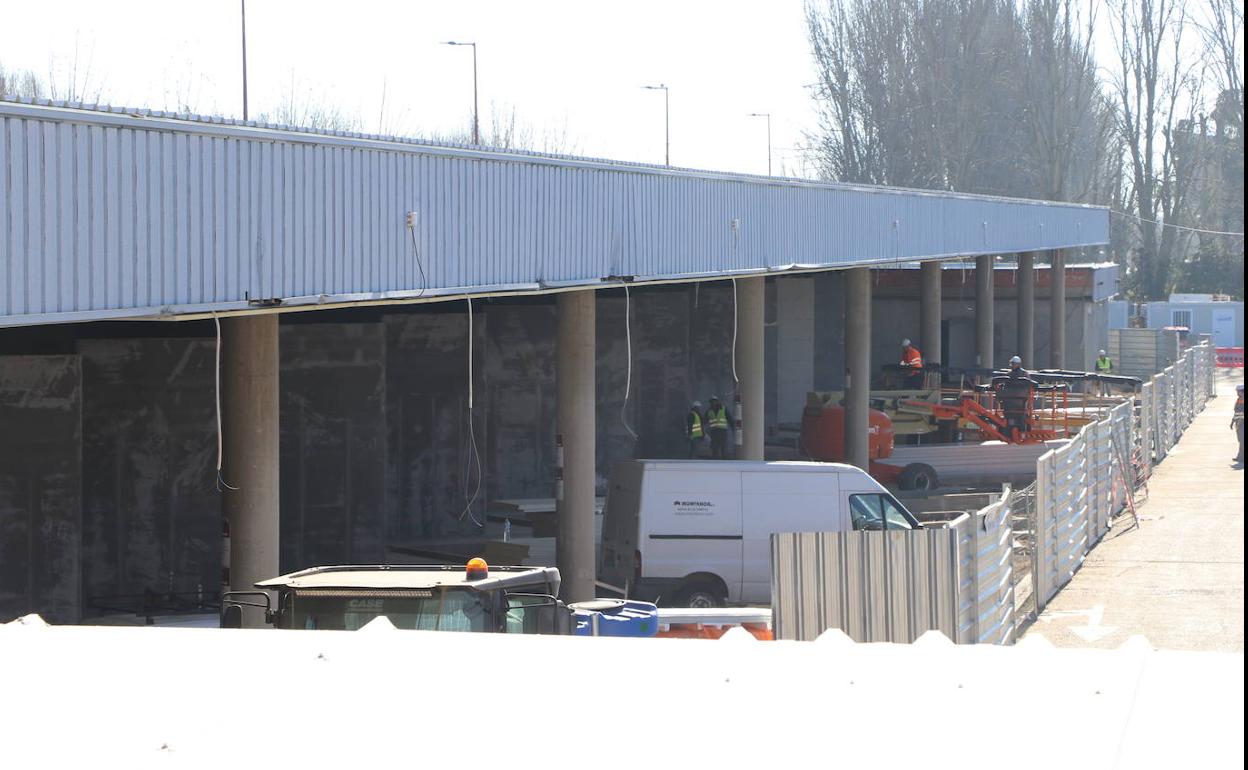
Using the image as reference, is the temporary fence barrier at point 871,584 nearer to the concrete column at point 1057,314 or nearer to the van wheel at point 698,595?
the van wheel at point 698,595

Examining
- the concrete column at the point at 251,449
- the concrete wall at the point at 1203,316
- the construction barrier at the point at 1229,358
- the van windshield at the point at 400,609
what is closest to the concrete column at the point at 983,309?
the construction barrier at the point at 1229,358

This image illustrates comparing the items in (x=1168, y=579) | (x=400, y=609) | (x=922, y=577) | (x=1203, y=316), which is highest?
(x=1203, y=316)

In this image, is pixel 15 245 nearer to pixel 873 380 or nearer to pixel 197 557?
pixel 197 557

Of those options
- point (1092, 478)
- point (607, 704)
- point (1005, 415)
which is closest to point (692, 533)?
point (1092, 478)

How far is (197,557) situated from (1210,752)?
16.7m

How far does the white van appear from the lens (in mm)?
Answer: 17500

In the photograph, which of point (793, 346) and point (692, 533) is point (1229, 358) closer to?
point (793, 346)

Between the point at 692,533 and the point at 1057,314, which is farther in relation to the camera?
the point at 1057,314

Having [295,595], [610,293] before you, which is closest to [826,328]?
[610,293]

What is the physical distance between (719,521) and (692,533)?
1.12 feet

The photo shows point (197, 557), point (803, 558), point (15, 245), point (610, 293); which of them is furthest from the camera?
point (610, 293)

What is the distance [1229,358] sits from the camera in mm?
70562

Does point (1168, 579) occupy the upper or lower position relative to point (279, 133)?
lower

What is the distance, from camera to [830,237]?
81.9 ft
